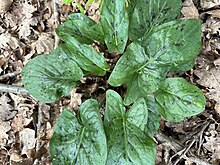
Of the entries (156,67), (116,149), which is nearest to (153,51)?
(156,67)

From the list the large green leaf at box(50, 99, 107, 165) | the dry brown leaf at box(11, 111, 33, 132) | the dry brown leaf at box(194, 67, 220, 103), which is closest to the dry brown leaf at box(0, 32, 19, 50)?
the dry brown leaf at box(11, 111, 33, 132)

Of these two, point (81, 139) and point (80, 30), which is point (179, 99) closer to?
point (81, 139)

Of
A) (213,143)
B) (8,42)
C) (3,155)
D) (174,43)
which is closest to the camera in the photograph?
(174,43)

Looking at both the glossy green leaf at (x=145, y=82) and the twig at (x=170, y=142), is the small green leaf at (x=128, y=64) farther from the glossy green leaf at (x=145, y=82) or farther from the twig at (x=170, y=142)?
the twig at (x=170, y=142)

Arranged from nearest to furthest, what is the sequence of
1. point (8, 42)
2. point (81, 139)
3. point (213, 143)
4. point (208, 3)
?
1. point (81, 139)
2. point (213, 143)
3. point (208, 3)
4. point (8, 42)

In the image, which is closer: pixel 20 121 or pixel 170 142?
pixel 170 142

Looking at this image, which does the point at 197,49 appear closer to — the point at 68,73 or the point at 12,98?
the point at 68,73

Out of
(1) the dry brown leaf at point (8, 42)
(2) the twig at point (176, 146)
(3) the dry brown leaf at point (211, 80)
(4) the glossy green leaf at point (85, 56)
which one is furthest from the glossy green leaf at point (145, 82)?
(1) the dry brown leaf at point (8, 42)

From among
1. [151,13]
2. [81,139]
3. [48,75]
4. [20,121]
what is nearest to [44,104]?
[20,121]

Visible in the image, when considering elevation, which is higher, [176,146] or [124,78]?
[124,78]
